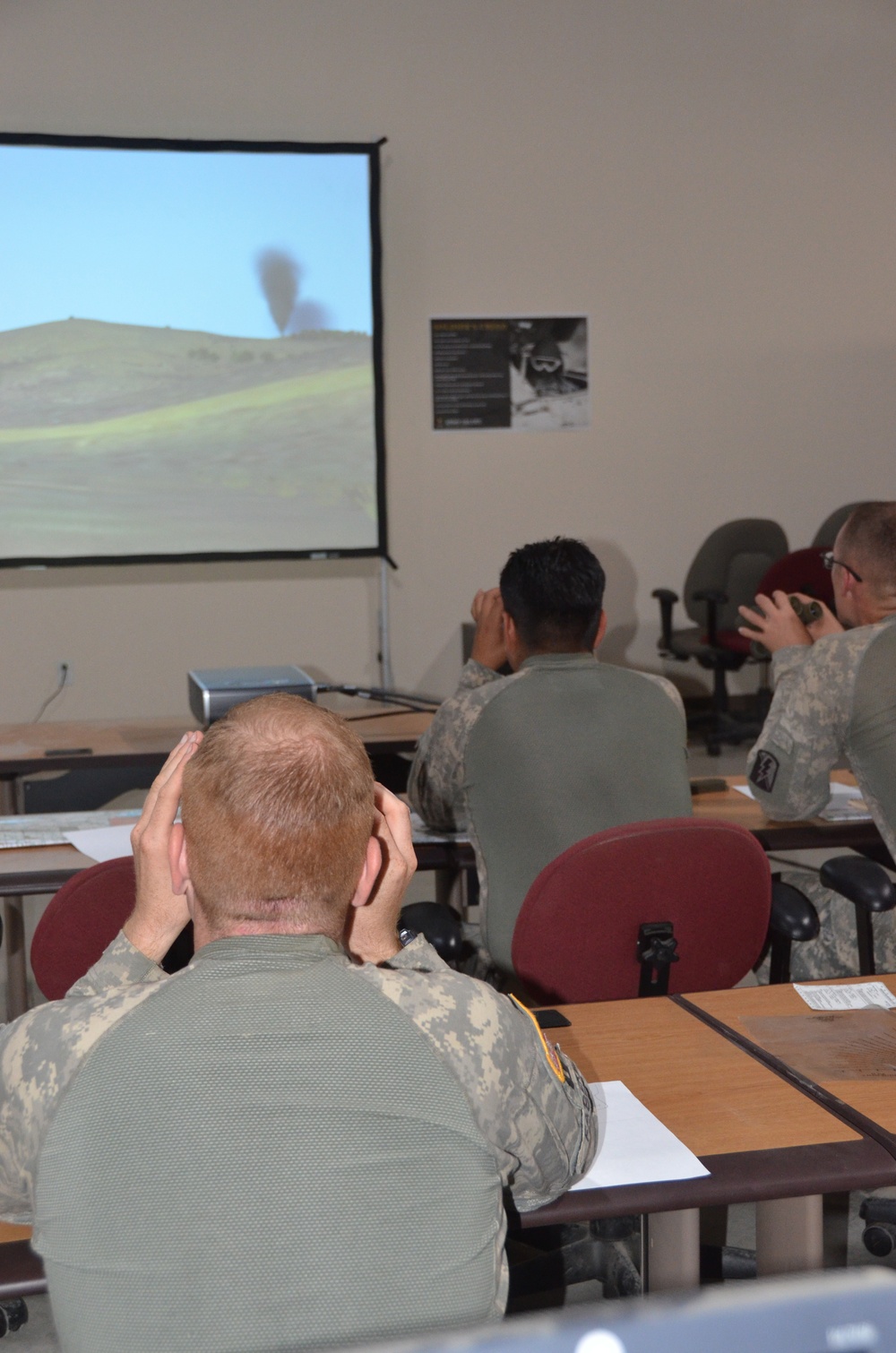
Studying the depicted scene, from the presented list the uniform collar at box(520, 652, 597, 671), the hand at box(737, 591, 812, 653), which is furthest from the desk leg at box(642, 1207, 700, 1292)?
the hand at box(737, 591, 812, 653)

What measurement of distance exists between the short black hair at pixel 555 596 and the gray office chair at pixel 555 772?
0.13 metres

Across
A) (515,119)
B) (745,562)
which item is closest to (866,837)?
(745,562)

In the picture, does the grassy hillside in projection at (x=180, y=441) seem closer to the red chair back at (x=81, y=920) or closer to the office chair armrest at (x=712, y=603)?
the office chair armrest at (x=712, y=603)

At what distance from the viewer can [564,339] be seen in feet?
19.9

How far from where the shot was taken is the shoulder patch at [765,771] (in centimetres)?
249

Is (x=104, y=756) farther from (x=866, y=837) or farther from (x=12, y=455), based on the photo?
(x=12, y=455)

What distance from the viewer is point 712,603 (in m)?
5.81

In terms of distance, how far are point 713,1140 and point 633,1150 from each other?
0.28ft

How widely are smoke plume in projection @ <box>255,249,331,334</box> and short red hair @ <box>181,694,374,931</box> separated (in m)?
4.87

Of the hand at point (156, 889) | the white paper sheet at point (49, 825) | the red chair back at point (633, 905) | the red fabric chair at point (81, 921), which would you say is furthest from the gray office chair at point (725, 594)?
the hand at point (156, 889)

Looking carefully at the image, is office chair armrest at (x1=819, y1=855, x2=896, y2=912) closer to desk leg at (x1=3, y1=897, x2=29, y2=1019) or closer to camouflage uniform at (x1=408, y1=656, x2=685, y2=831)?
camouflage uniform at (x1=408, y1=656, x2=685, y2=831)

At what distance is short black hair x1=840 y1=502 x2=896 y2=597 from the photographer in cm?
248

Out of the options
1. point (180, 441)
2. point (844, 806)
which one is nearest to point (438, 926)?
point (844, 806)

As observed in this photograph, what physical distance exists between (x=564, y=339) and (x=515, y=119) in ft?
3.33
